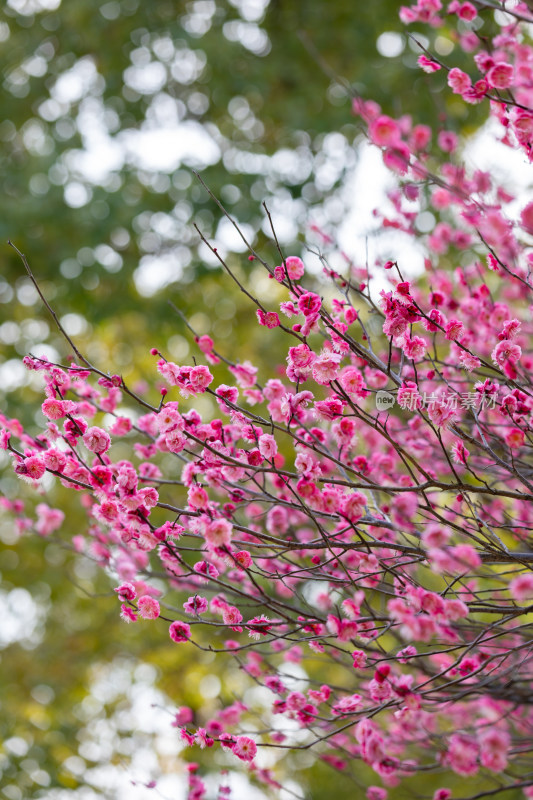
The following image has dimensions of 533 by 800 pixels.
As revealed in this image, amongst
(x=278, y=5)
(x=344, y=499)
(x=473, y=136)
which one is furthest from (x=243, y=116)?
(x=344, y=499)

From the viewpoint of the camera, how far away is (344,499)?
1.76 metres

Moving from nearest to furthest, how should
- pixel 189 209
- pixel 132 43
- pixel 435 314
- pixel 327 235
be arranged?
pixel 435 314, pixel 327 235, pixel 189 209, pixel 132 43

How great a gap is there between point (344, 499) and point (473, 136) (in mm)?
4444

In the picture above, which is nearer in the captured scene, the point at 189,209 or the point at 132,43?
the point at 189,209

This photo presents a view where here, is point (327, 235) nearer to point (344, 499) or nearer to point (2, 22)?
point (344, 499)

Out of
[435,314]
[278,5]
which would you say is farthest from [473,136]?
[435,314]

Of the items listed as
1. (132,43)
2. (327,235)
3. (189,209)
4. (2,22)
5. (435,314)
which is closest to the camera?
(435,314)

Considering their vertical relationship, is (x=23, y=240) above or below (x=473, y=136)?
below

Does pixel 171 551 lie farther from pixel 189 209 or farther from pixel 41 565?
pixel 41 565

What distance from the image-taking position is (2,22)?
205 inches

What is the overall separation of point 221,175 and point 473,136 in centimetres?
A: 219

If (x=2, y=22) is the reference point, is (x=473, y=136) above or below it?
above

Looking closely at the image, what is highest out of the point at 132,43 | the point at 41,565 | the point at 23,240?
the point at 132,43

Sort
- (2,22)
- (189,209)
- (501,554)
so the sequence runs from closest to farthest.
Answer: (501,554)
(189,209)
(2,22)
